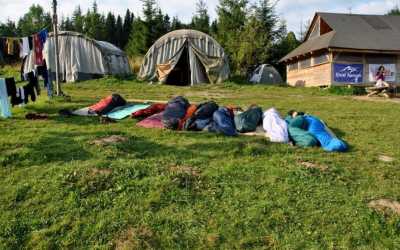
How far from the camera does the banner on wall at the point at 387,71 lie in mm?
21344

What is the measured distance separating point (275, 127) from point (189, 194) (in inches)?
113

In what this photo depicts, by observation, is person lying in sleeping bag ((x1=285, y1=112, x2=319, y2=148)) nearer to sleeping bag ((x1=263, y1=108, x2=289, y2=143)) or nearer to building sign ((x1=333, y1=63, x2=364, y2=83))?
sleeping bag ((x1=263, y1=108, x2=289, y2=143))

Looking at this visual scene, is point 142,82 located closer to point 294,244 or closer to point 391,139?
point 391,139

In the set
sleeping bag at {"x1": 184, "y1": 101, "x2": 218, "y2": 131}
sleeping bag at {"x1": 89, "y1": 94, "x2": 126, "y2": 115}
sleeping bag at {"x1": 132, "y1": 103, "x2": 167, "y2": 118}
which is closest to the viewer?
sleeping bag at {"x1": 184, "y1": 101, "x2": 218, "y2": 131}

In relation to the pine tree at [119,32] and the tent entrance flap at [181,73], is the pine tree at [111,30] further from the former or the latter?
the tent entrance flap at [181,73]

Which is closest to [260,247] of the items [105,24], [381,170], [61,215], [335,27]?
[61,215]

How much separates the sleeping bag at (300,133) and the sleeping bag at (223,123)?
0.97 meters

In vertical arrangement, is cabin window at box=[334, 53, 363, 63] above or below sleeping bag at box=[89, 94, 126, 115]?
above

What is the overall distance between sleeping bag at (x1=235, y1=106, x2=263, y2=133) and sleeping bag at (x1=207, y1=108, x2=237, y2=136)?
0.36 ft

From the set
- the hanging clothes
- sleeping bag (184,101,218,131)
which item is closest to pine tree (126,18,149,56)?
the hanging clothes

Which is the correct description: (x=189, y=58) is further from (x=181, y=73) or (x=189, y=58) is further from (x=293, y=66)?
(x=293, y=66)

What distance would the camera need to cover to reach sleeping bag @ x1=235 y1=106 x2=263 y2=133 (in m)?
7.38

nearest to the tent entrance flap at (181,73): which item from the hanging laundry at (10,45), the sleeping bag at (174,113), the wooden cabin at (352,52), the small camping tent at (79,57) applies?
the small camping tent at (79,57)

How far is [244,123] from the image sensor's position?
7457 mm
